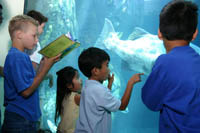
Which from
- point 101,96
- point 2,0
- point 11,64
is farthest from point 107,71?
point 2,0

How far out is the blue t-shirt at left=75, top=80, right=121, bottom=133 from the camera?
1.66 m

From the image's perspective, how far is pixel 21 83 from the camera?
1.70 m

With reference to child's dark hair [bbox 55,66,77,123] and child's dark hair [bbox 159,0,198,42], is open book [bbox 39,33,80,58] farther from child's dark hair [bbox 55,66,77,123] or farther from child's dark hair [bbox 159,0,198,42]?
child's dark hair [bbox 159,0,198,42]

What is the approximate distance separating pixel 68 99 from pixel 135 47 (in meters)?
3.62

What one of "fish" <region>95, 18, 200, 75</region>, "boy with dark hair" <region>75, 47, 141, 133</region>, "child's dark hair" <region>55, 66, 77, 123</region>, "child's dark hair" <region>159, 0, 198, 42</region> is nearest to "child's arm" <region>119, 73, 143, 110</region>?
"boy with dark hair" <region>75, 47, 141, 133</region>

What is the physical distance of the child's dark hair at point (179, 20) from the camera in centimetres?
123

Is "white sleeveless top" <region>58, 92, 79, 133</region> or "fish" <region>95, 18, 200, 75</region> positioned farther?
"fish" <region>95, 18, 200, 75</region>

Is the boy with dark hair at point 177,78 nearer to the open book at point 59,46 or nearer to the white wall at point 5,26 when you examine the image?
the open book at point 59,46

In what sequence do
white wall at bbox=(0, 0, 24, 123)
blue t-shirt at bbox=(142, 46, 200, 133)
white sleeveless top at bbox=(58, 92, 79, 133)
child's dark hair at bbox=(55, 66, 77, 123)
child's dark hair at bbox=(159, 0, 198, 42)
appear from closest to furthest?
1. blue t-shirt at bbox=(142, 46, 200, 133)
2. child's dark hair at bbox=(159, 0, 198, 42)
3. white sleeveless top at bbox=(58, 92, 79, 133)
4. child's dark hair at bbox=(55, 66, 77, 123)
5. white wall at bbox=(0, 0, 24, 123)

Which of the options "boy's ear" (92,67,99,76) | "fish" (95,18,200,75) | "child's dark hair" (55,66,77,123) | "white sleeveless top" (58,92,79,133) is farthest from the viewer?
"fish" (95,18,200,75)

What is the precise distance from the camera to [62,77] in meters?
2.49

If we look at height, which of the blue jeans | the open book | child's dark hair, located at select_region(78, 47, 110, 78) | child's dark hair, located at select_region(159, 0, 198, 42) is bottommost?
the blue jeans

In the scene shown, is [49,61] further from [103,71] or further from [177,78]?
[177,78]

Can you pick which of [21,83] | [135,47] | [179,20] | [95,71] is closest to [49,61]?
[21,83]
